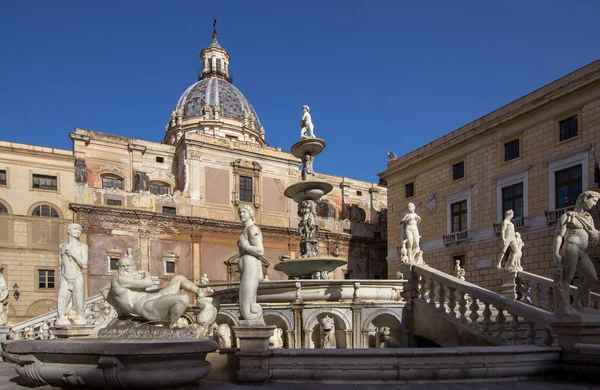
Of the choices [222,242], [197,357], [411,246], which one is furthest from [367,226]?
[197,357]

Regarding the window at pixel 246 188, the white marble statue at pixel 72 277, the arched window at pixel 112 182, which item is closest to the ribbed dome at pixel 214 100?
the window at pixel 246 188

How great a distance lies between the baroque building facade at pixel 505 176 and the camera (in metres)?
20.0

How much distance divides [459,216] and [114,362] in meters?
23.4

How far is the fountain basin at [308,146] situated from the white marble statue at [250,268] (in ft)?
31.6

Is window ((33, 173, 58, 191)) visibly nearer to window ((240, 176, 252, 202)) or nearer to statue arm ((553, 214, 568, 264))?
window ((240, 176, 252, 202))

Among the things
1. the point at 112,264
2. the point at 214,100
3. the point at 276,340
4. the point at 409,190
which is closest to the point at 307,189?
the point at 276,340

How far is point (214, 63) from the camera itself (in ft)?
170

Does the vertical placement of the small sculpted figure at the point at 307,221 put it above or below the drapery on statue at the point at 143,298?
above

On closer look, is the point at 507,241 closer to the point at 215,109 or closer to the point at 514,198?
the point at 514,198

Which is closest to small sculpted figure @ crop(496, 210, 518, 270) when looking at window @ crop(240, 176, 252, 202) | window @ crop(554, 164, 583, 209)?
window @ crop(554, 164, 583, 209)

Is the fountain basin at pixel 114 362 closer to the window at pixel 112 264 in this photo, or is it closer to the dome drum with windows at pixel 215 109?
the window at pixel 112 264

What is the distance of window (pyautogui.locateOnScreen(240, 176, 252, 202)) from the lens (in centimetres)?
3494

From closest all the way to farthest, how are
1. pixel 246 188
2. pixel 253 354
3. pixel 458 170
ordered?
pixel 253 354, pixel 458 170, pixel 246 188

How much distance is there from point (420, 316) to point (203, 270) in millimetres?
22553
